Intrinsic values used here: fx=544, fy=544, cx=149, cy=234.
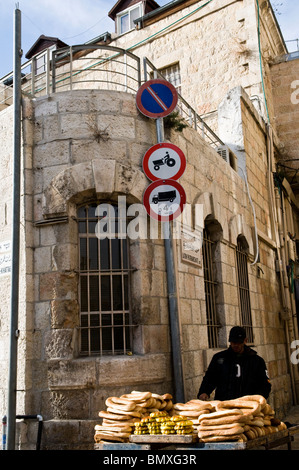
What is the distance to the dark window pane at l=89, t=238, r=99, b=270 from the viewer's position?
6.85m

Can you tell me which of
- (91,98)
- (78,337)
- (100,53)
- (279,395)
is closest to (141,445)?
(78,337)

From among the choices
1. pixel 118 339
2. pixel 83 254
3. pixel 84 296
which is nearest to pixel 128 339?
pixel 118 339

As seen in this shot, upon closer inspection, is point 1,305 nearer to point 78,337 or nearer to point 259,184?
point 78,337

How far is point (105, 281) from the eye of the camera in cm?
683

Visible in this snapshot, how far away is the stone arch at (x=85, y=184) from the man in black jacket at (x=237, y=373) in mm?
2412

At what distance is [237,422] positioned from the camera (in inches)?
165

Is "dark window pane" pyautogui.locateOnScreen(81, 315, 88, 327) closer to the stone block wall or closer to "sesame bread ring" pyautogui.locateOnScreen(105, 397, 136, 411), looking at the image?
the stone block wall

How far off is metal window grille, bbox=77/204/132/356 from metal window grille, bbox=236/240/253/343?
381 centimetres

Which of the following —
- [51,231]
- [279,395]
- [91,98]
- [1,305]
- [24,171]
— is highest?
[91,98]

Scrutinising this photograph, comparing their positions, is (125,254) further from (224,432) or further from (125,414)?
(224,432)

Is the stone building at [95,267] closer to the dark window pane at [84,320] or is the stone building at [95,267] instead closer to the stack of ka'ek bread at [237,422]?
the dark window pane at [84,320]

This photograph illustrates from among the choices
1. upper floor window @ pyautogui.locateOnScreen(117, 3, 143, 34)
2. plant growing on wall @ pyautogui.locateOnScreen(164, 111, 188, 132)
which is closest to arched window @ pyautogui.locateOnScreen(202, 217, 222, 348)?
plant growing on wall @ pyautogui.locateOnScreen(164, 111, 188, 132)

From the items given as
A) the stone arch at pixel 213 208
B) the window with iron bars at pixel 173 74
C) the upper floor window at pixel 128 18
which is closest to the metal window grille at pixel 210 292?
the stone arch at pixel 213 208
